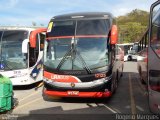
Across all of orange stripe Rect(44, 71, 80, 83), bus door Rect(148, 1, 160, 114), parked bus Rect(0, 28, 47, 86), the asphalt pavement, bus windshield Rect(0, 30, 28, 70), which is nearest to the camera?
bus door Rect(148, 1, 160, 114)

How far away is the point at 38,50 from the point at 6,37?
156cm

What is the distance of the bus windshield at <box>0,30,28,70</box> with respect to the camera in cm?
1490

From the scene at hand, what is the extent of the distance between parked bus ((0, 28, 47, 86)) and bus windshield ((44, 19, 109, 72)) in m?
2.66

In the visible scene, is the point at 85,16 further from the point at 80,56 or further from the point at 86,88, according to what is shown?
the point at 86,88

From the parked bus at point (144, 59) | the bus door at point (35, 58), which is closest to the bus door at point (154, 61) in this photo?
the parked bus at point (144, 59)

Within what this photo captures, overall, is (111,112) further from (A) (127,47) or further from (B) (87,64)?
(A) (127,47)

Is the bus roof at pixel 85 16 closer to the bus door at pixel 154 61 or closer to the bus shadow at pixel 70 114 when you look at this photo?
the bus shadow at pixel 70 114

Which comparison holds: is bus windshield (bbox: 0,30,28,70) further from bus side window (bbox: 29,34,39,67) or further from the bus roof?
the bus roof

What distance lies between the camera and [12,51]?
49.4ft

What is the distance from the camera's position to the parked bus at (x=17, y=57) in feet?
48.5

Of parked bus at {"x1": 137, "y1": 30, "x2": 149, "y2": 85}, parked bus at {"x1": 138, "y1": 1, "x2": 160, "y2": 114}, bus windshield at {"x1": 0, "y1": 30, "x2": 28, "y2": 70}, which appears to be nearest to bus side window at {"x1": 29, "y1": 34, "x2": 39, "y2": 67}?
bus windshield at {"x1": 0, "y1": 30, "x2": 28, "y2": 70}

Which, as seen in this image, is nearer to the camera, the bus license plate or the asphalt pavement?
the asphalt pavement

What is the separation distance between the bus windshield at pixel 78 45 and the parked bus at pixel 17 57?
266 cm


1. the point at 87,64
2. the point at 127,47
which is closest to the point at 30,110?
the point at 87,64
